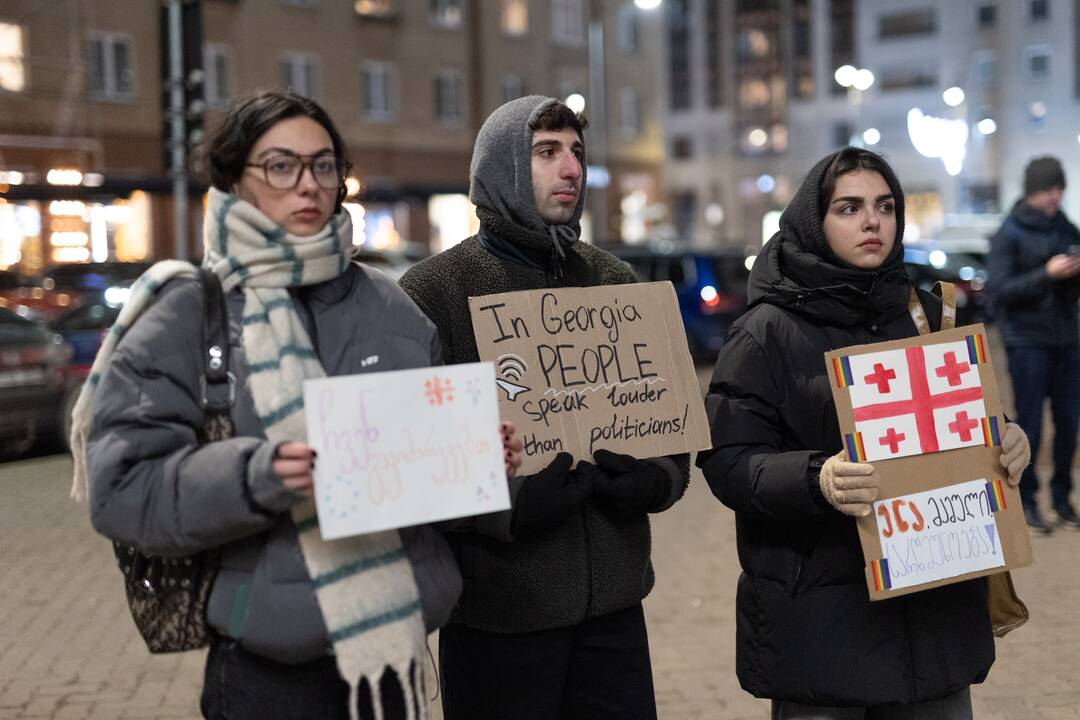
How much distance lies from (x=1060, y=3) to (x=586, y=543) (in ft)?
228

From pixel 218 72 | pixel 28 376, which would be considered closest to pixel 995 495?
pixel 28 376

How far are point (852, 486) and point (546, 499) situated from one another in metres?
0.71

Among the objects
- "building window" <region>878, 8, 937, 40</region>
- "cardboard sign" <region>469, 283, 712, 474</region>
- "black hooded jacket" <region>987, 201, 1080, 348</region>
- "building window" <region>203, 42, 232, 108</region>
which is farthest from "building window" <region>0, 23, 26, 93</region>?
"building window" <region>878, 8, 937, 40</region>

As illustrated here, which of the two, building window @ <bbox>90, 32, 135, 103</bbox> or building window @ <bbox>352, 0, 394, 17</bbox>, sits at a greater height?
building window @ <bbox>352, 0, 394, 17</bbox>

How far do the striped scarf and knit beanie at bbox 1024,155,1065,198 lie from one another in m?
6.06

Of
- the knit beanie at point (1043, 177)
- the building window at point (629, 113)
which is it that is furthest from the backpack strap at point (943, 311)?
the building window at point (629, 113)

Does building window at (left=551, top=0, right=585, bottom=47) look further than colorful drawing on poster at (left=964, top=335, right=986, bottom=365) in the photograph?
Yes

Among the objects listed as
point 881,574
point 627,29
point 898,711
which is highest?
point 627,29

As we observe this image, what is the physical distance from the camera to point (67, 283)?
720 inches

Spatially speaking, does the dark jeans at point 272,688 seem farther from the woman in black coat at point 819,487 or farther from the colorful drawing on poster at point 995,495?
the colorful drawing on poster at point 995,495

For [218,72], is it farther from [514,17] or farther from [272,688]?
[272,688]

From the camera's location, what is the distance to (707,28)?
88125 mm

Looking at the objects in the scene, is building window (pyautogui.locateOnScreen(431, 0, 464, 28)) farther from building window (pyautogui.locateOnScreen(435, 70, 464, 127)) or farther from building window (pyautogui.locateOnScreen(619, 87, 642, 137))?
building window (pyautogui.locateOnScreen(619, 87, 642, 137))

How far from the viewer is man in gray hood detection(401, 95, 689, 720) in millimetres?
3275
